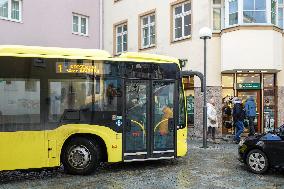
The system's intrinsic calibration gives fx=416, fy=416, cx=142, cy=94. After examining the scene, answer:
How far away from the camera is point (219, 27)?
19.3m

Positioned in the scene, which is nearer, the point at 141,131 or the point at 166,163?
the point at 141,131

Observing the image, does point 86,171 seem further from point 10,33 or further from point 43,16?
point 43,16

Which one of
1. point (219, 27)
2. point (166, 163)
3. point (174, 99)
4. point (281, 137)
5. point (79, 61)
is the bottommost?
point (166, 163)

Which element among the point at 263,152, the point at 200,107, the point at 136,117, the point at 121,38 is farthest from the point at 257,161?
the point at 121,38

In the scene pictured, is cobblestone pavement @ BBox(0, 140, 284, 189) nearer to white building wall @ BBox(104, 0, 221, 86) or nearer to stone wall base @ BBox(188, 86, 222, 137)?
stone wall base @ BBox(188, 86, 222, 137)

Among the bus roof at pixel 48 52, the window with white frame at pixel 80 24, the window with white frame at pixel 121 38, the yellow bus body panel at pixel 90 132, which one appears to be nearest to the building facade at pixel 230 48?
the window with white frame at pixel 121 38

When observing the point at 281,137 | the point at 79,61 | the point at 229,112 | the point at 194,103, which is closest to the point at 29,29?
the point at 194,103

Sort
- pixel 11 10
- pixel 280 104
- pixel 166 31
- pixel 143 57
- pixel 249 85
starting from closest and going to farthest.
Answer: pixel 143 57, pixel 280 104, pixel 249 85, pixel 166 31, pixel 11 10

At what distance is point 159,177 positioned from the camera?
9.39 m

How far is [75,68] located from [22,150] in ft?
7.23

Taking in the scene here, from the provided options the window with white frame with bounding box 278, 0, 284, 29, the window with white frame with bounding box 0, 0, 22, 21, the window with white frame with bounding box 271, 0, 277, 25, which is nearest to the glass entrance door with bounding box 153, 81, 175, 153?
the window with white frame with bounding box 271, 0, 277, 25

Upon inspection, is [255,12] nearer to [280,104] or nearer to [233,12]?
[233,12]

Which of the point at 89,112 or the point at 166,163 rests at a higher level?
the point at 89,112

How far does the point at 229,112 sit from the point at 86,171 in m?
10.3
